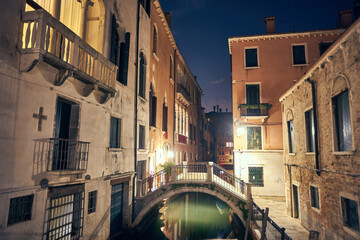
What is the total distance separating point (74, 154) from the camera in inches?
295

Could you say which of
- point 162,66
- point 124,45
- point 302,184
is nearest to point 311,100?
point 302,184

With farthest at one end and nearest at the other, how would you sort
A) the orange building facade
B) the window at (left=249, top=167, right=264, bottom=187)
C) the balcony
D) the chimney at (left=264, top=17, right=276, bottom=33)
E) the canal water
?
the chimney at (left=264, top=17, right=276, bottom=33) → the window at (left=249, top=167, right=264, bottom=187) → the orange building facade → the canal water → the balcony

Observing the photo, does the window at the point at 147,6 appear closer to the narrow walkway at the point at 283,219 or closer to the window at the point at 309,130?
the window at the point at 309,130

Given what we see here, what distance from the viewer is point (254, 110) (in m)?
18.4

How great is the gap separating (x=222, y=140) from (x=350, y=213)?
139 feet

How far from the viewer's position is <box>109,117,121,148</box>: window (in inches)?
410

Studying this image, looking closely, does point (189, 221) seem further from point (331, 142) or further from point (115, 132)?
point (331, 142)

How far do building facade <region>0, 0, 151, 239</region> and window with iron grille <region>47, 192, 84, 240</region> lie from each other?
28 millimetres

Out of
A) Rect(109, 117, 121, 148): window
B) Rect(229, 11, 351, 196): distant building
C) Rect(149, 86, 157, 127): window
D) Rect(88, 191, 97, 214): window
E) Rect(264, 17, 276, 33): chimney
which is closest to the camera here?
Rect(88, 191, 97, 214): window

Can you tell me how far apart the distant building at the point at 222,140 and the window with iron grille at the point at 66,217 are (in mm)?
40585

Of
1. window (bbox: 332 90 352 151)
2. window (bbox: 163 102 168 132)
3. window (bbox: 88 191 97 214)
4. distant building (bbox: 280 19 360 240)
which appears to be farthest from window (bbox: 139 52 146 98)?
window (bbox: 332 90 352 151)

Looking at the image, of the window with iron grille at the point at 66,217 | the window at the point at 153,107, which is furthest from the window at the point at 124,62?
the window with iron grille at the point at 66,217

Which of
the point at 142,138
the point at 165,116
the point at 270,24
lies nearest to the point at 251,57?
the point at 270,24

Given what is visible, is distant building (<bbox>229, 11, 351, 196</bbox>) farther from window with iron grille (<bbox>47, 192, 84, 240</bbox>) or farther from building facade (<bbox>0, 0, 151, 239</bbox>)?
window with iron grille (<bbox>47, 192, 84, 240</bbox>)
